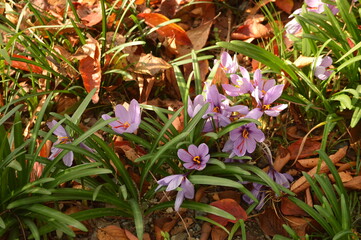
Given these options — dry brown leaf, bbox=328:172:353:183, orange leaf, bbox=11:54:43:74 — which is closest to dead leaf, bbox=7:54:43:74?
orange leaf, bbox=11:54:43:74

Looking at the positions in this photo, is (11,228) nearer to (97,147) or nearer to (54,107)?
(97,147)

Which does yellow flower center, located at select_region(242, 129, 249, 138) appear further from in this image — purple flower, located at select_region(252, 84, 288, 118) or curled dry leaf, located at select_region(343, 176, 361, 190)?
curled dry leaf, located at select_region(343, 176, 361, 190)

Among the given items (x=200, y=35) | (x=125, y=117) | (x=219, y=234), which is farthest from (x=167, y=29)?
(x=219, y=234)

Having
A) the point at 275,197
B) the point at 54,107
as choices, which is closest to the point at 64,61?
the point at 54,107

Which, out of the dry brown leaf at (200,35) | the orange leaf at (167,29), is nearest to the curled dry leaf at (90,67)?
the orange leaf at (167,29)

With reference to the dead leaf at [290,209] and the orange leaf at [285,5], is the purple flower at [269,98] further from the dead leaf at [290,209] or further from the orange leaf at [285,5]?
the orange leaf at [285,5]

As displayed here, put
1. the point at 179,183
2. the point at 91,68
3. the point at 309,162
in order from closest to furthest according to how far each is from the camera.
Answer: the point at 179,183, the point at 309,162, the point at 91,68

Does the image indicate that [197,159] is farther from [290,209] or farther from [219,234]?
[290,209]
